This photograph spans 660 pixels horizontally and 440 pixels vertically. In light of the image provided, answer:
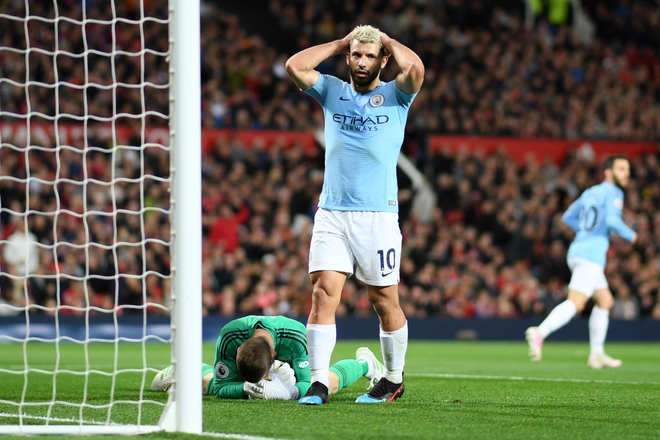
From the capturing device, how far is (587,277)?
34.3 ft

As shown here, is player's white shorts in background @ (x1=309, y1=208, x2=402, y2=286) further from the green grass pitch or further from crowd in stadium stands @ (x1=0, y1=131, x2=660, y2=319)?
crowd in stadium stands @ (x1=0, y1=131, x2=660, y2=319)

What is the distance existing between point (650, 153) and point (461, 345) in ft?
27.2

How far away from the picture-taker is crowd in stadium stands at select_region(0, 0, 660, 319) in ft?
52.8

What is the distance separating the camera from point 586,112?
21828 mm

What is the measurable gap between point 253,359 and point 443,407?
1189 millimetres

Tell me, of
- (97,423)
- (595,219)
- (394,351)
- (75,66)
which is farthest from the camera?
(75,66)

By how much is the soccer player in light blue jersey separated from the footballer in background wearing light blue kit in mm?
4660

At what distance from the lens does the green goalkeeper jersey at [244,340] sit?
20.6 ft

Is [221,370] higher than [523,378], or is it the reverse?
[221,370]

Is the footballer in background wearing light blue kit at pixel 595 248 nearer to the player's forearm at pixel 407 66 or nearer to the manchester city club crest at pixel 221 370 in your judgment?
the manchester city club crest at pixel 221 370

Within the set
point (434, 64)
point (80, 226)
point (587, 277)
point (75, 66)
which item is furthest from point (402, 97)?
point (434, 64)

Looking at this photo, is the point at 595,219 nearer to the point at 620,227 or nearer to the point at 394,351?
the point at 620,227

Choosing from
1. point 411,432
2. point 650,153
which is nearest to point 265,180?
point 650,153

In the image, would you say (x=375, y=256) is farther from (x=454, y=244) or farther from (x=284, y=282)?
(x=454, y=244)
